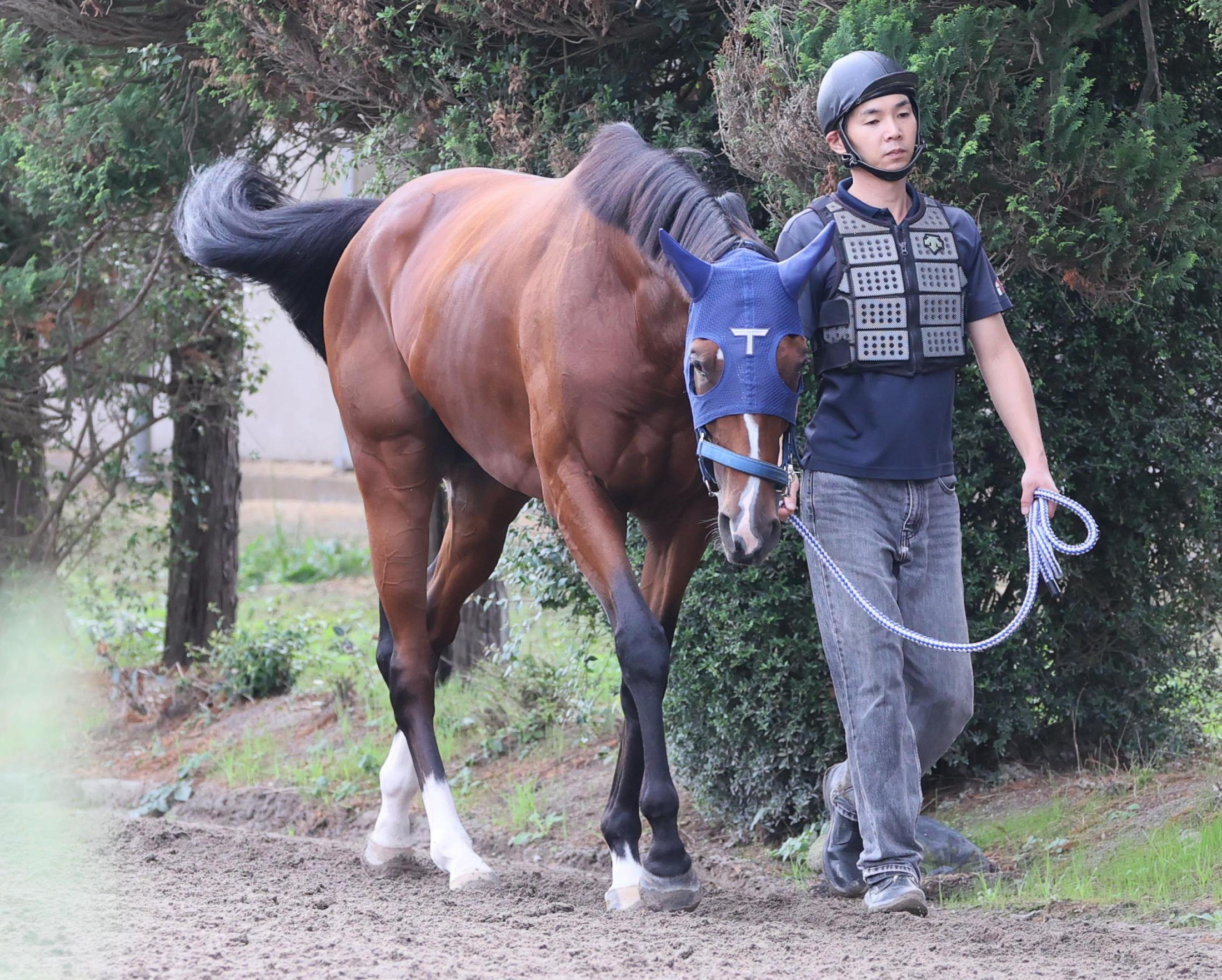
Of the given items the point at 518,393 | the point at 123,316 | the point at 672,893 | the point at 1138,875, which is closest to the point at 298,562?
the point at 123,316

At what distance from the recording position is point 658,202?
3787 millimetres

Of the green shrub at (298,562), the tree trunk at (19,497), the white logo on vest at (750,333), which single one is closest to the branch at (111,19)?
A: the tree trunk at (19,497)

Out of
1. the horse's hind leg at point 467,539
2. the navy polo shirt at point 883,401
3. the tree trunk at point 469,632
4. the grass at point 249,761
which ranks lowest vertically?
the grass at point 249,761

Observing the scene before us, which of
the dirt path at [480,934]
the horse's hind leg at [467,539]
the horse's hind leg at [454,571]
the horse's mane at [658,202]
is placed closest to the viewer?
the dirt path at [480,934]

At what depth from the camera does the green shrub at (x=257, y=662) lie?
8.09 m

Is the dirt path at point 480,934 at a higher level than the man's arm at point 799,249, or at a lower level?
lower

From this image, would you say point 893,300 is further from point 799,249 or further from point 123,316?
point 123,316

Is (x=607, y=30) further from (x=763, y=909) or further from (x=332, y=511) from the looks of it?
(x=332, y=511)

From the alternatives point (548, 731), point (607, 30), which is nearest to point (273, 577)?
point (548, 731)

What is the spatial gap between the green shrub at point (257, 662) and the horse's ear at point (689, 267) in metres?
5.37

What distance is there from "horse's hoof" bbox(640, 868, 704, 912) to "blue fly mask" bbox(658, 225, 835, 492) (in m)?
1.27

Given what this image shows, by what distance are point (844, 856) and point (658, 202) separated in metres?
1.91

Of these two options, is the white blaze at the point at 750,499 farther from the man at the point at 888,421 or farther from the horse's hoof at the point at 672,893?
the horse's hoof at the point at 672,893

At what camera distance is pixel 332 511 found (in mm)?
14859
